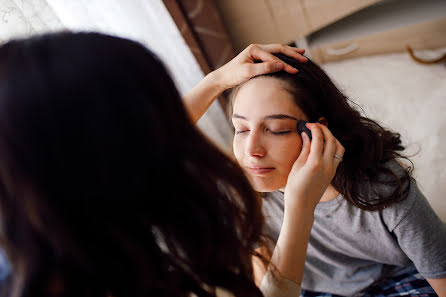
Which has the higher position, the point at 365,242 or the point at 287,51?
the point at 287,51

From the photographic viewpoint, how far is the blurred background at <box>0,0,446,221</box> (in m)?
1.15

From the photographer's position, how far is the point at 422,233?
70 centimetres

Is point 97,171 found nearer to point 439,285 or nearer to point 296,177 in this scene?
point 296,177

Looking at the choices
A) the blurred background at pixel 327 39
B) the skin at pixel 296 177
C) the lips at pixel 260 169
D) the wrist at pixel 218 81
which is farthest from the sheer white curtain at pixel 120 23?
the lips at pixel 260 169

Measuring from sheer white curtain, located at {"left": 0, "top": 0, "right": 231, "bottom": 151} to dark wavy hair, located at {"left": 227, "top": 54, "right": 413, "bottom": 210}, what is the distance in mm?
361

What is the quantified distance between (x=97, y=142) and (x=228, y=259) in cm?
32

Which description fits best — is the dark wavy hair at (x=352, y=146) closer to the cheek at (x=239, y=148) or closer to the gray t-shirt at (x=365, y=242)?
the gray t-shirt at (x=365, y=242)

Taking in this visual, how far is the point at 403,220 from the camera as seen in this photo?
2.33 feet

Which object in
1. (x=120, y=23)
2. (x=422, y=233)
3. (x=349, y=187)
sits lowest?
(x=422, y=233)

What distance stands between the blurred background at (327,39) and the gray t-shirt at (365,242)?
1.26 feet

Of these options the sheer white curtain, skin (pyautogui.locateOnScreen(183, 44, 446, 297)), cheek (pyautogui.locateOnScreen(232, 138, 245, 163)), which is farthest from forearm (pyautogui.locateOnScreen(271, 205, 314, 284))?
the sheer white curtain

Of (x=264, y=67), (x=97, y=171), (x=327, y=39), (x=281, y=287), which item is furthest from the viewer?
(x=327, y=39)

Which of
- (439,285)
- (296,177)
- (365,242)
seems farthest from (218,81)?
(439,285)

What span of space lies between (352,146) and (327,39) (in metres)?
1.34
